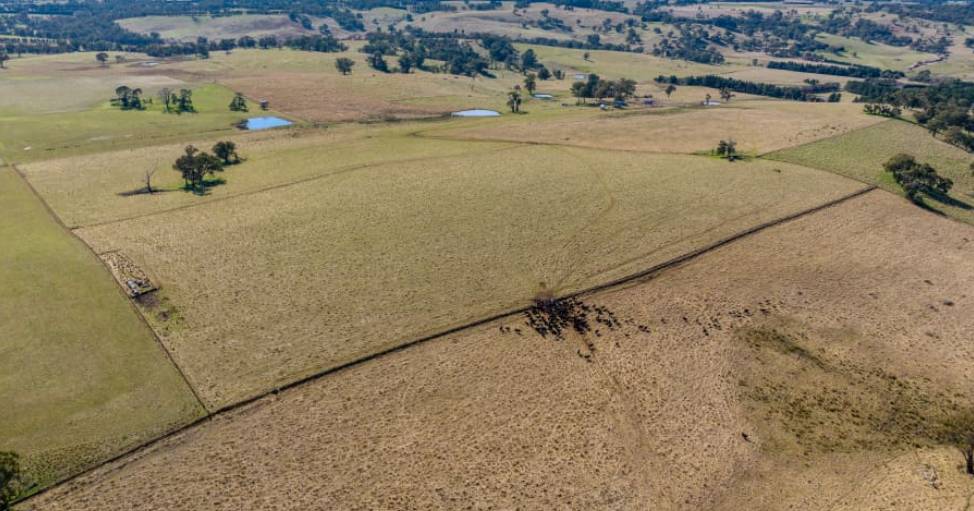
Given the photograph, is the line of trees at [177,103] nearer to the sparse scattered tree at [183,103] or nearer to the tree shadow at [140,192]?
the sparse scattered tree at [183,103]

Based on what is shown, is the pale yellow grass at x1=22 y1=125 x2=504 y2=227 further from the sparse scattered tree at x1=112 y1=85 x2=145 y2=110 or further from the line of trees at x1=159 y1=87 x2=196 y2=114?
the sparse scattered tree at x1=112 y1=85 x2=145 y2=110

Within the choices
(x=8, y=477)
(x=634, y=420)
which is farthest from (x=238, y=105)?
(x=634, y=420)

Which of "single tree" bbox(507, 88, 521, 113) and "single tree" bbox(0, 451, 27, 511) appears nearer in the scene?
"single tree" bbox(0, 451, 27, 511)

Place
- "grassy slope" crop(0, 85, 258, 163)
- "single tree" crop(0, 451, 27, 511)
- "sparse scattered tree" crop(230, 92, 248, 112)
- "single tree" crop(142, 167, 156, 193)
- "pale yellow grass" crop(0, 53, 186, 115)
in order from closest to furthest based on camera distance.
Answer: "single tree" crop(0, 451, 27, 511), "single tree" crop(142, 167, 156, 193), "grassy slope" crop(0, 85, 258, 163), "pale yellow grass" crop(0, 53, 186, 115), "sparse scattered tree" crop(230, 92, 248, 112)

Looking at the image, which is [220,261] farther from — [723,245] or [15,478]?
[723,245]

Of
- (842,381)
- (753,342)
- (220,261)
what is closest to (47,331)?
(220,261)

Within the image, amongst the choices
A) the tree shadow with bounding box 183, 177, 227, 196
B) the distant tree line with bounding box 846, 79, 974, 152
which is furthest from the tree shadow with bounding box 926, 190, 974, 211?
the tree shadow with bounding box 183, 177, 227, 196
